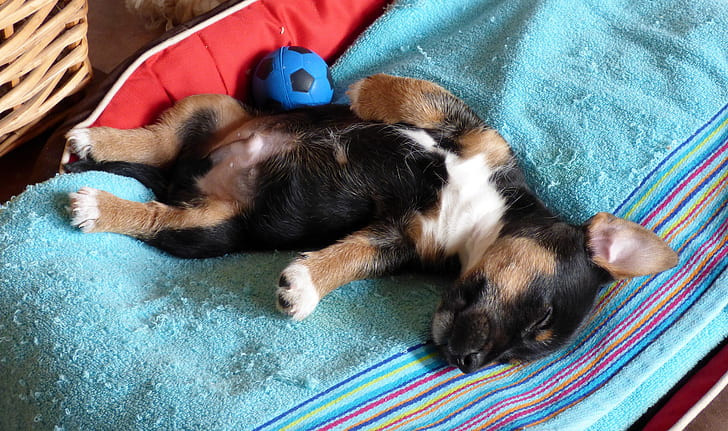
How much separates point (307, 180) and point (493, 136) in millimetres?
806

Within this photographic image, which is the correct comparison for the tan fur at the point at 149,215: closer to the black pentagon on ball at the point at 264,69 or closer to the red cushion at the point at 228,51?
the red cushion at the point at 228,51

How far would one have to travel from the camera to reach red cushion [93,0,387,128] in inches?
120

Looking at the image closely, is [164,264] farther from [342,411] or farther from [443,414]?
[443,414]

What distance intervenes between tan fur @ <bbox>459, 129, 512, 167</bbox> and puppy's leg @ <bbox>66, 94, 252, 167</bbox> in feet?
3.49

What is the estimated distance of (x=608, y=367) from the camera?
2471 mm

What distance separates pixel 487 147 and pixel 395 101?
0.44 m

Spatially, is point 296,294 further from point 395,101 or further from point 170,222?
point 395,101

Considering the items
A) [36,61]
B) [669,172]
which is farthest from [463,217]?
[36,61]

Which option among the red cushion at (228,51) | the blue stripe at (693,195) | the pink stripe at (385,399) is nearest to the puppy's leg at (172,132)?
the red cushion at (228,51)

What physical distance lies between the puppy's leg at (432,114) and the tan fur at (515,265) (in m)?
0.45

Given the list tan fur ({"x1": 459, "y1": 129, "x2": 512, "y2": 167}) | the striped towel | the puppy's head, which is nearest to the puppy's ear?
the puppy's head

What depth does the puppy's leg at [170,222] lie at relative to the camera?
2.57 m

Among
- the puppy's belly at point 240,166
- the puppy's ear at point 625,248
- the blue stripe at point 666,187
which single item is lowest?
the puppy's belly at point 240,166

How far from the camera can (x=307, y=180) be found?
2.82 meters
